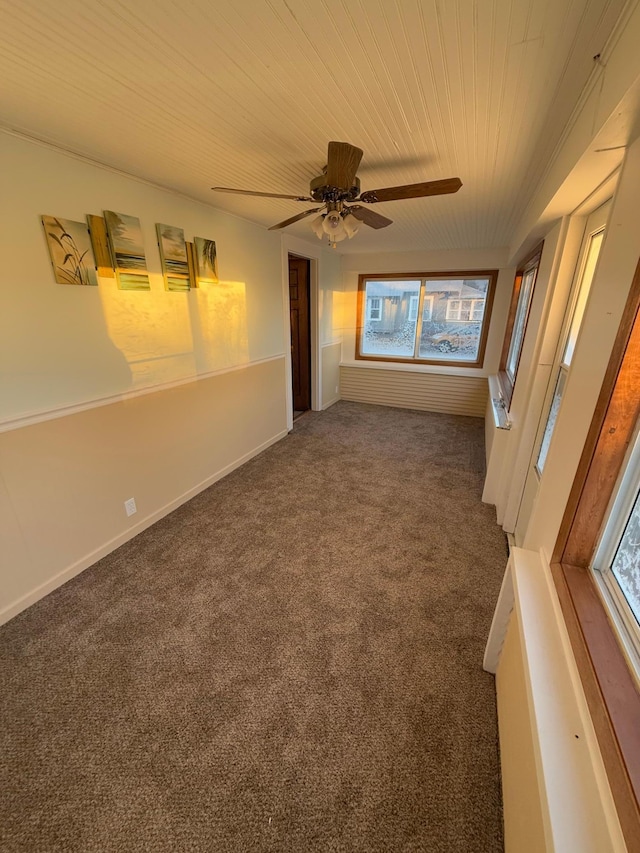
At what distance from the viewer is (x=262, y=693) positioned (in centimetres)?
139

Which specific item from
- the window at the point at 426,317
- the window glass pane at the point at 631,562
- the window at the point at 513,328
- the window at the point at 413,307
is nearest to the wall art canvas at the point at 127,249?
the window glass pane at the point at 631,562

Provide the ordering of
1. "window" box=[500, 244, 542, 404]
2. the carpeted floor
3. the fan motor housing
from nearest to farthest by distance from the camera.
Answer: the carpeted floor < the fan motor housing < "window" box=[500, 244, 542, 404]

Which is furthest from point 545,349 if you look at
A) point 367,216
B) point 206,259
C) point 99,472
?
point 99,472

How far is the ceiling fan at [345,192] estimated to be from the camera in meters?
1.42

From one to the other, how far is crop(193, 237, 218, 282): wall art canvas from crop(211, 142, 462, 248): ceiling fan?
33.1 inches

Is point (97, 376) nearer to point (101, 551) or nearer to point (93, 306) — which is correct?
point (93, 306)

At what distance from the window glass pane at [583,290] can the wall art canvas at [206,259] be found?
2449 millimetres

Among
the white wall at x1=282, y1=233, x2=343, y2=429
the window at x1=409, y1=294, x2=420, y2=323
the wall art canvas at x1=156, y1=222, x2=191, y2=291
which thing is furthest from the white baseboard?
the window at x1=409, y1=294, x2=420, y2=323

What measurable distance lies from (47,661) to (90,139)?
96.4 inches

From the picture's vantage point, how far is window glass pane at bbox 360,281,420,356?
4938 mm

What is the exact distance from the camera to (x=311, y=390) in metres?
4.87

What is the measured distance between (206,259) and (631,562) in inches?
115

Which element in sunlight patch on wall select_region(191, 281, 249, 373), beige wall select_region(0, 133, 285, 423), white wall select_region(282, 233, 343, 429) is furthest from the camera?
white wall select_region(282, 233, 343, 429)

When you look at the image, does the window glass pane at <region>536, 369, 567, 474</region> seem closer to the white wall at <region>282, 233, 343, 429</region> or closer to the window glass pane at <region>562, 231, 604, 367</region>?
the window glass pane at <region>562, 231, 604, 367</region>
